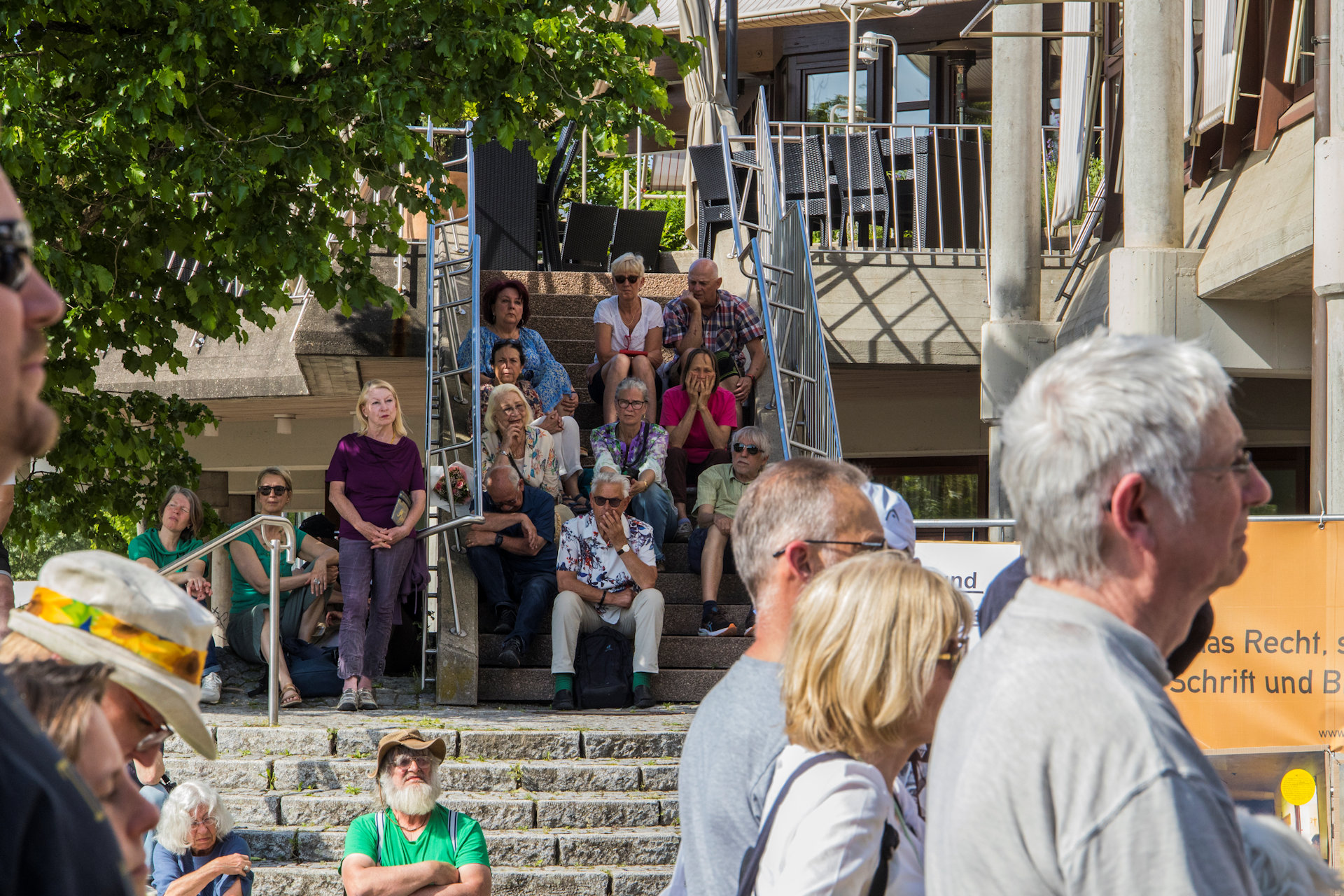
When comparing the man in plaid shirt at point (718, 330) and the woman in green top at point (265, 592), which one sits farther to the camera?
the man in plaid shirt at point (718, 330)

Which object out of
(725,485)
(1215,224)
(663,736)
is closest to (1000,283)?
(1215,224)

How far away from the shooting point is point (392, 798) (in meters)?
5.71

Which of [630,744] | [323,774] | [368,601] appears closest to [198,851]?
[323,774]

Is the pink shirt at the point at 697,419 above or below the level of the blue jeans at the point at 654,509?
above

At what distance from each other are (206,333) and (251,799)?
3.06 m

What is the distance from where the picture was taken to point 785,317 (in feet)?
38.4

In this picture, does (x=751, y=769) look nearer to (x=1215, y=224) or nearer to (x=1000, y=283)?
(x=1215, y=224)

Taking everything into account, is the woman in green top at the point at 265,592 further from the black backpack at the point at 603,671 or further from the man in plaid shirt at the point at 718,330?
the man in plaid shirt at the point at 718,330

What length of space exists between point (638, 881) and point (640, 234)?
980 centimetres

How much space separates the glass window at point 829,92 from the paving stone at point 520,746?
14886 millimetres

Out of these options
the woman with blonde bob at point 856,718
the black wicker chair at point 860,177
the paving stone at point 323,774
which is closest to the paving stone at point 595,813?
the paving stone at point 323,774

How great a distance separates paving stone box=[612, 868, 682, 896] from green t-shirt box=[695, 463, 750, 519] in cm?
286

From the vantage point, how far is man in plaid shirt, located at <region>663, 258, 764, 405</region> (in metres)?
10.4

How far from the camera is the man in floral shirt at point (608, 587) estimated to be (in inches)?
328
